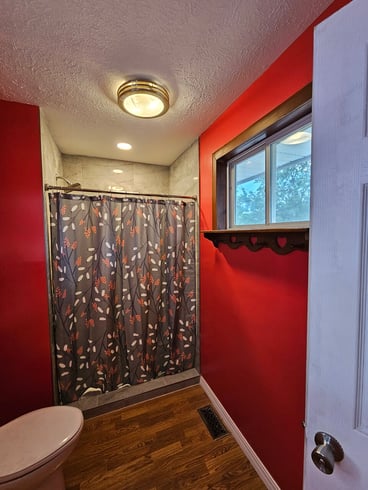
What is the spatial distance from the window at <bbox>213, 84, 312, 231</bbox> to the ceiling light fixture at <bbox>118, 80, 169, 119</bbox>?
0.51 meters

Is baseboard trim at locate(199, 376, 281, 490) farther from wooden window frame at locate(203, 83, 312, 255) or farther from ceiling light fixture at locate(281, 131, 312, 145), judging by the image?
ceiling light fixture at locate(281, 131, 312, 145)

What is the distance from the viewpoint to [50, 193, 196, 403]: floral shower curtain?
5.15 feet

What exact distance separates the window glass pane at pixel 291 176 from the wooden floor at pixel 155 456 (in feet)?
4.99

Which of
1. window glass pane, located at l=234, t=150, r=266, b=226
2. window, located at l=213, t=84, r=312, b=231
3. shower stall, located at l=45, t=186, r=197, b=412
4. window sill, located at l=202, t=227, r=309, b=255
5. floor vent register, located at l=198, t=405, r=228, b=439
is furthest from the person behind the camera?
shower stall, located at l=45, t=186, r=197, b=412

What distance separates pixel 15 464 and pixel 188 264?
1525 millimetres

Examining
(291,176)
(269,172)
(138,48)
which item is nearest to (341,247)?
(291,176)

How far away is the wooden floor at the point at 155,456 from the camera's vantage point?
117cm

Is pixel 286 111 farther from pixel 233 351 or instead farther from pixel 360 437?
pixel 233 351

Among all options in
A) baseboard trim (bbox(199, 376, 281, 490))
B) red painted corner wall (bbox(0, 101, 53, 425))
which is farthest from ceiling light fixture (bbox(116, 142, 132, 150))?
baseboard trim (bbox(199, 376, 281, 490))

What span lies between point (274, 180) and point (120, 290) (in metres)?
1.43

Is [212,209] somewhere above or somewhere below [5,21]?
below

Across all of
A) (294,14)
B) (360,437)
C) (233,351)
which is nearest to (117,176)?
(294,14)

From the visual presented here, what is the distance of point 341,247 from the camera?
45 centimetres

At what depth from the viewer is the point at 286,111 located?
0.97 metres
